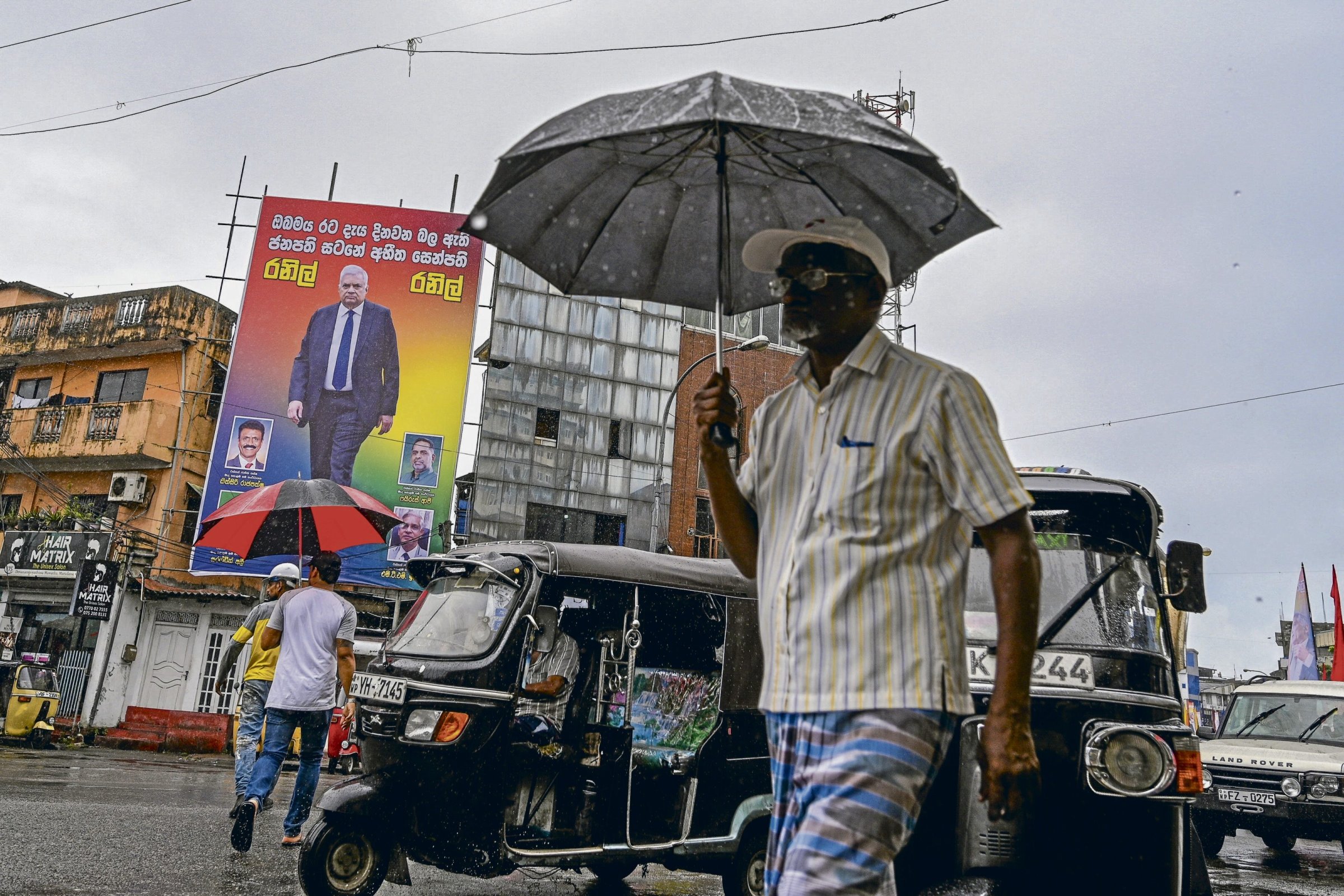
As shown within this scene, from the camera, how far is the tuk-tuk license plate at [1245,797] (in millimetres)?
10586

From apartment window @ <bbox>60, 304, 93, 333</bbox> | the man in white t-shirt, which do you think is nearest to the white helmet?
the man in white t-shirt

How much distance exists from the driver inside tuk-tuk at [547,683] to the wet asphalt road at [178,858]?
1.30 m

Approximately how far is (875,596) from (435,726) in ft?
12.5

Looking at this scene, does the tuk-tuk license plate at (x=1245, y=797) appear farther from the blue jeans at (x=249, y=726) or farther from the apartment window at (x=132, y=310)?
the apartment window at (x=132, y=310)

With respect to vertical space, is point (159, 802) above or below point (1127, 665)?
below

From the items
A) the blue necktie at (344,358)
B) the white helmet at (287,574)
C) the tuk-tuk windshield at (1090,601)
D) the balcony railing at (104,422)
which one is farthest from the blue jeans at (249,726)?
the balcony railing at (104,422)

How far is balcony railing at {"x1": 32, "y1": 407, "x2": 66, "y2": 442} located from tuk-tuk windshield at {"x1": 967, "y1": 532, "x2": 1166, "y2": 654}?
34.9 meters

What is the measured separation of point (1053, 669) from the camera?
14.3 ft

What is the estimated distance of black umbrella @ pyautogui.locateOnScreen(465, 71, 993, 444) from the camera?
8.68 ft

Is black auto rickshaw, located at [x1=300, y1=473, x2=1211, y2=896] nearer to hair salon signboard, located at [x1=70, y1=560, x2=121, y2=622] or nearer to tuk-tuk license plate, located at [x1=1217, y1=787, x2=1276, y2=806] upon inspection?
tuk-tuk license plate, located at [x1=1217, y1=787, x2=1276, y2=806]

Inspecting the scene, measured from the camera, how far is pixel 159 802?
10211mm

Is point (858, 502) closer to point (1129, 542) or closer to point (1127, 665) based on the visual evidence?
point (1127, 665)

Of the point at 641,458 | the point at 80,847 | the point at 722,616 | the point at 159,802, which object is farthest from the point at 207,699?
the point at 722,616

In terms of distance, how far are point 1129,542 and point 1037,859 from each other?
1.65 m
